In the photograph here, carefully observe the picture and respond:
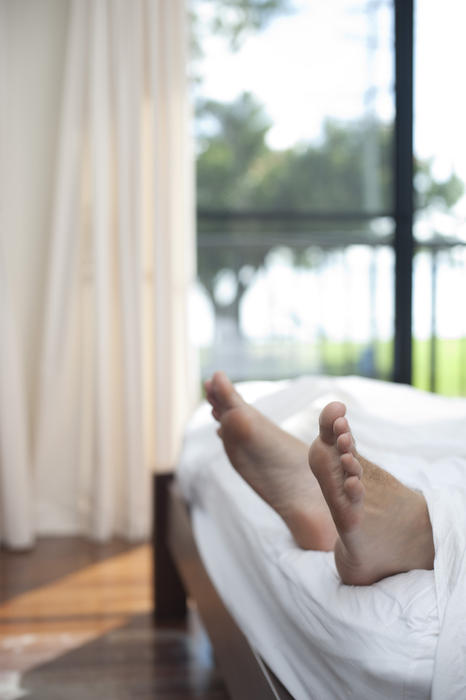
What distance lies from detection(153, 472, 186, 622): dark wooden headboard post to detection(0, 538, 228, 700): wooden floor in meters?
0.05

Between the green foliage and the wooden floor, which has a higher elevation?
the green foliage

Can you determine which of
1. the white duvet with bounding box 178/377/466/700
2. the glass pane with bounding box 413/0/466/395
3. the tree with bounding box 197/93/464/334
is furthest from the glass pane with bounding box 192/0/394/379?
the white duvet with bounding box 178/377/466/700

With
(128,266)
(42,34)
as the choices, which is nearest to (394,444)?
(128,266)

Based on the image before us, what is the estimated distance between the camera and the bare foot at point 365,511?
0.79 meters

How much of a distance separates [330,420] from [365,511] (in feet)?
0.35

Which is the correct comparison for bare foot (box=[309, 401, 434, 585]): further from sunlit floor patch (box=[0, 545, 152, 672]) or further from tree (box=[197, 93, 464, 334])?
tree (box=[197, 93, 464, 334])

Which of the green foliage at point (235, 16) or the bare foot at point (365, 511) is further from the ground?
the green foliage at point (235, 16)

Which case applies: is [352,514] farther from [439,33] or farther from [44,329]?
[439,33]

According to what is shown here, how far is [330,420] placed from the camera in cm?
79

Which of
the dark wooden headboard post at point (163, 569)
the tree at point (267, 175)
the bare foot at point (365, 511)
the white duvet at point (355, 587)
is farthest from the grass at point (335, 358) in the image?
the bare foot at point (365, 511)

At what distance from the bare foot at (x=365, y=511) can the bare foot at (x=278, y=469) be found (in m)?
0.15

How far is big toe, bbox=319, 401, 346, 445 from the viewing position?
0.79m

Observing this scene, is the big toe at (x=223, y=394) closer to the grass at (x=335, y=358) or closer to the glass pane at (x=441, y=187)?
the glass pane at (x=441, y=187)

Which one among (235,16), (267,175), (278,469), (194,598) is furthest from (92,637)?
(235,16)
